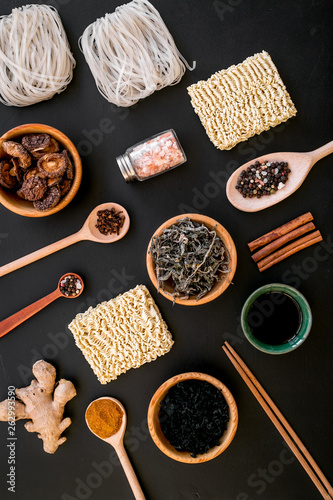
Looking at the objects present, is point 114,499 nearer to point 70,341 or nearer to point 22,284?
point 70,341

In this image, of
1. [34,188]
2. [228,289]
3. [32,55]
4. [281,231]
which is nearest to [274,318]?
[228,289]

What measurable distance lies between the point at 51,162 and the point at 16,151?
7.8 inches

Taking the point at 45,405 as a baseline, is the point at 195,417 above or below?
below

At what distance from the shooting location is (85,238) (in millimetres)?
2447

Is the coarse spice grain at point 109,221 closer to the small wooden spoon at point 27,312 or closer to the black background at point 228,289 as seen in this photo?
the black background at point 228,289

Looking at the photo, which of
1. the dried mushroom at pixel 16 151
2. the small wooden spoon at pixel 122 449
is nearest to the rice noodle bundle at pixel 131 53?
the dried mushroom at pixel 16 151

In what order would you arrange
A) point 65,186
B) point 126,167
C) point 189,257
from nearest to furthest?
point 189,257, point 65,186, point 126,167

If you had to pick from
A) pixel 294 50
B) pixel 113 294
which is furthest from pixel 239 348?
pixel 294 50

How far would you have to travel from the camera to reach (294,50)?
96.8 inches

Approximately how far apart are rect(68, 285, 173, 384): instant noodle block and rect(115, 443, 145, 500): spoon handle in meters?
0.54

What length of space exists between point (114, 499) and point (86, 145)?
2.31 metres

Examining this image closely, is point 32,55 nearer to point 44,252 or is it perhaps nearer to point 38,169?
point 38,169

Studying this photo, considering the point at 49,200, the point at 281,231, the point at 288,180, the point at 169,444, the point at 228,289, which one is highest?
the point at 49,200

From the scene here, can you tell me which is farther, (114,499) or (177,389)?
(114,499)
